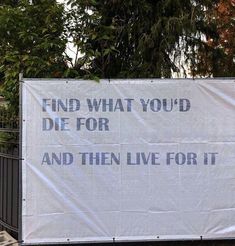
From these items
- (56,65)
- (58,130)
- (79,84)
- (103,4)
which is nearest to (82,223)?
(58,130)

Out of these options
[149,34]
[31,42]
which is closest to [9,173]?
[31,42]

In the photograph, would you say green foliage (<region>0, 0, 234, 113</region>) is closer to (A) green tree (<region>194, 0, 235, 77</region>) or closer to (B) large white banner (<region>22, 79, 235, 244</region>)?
(A) green tree (<region>194, 0, 235, 77</region>)

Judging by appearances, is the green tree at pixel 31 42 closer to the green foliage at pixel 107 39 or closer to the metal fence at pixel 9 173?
the green foliage at pixel 107 39

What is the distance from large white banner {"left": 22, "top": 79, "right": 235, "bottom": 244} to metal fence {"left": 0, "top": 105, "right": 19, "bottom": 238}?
0.89 meters

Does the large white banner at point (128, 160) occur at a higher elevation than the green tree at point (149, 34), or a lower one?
lower

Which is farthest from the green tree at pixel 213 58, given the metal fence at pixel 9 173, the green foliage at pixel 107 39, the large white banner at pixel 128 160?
the metal fence at pixel 9 173

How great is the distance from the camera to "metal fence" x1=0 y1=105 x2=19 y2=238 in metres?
7.50

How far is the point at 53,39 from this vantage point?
7.91 m

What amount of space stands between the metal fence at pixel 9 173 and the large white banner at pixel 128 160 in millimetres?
893

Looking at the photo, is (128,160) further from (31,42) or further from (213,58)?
(213,58)

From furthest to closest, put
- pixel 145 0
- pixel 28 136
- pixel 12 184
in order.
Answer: pixel 145 0, pixel 12 184, pixel 28 136

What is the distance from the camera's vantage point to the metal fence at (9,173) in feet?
24.6

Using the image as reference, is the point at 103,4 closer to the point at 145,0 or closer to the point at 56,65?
the point at 145,0

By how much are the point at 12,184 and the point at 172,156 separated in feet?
7.70
